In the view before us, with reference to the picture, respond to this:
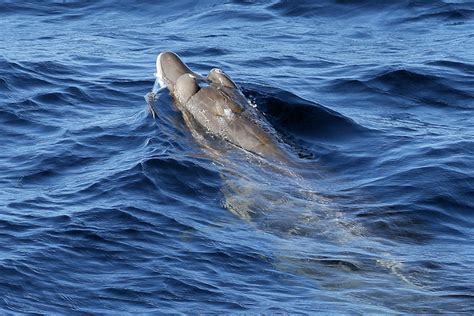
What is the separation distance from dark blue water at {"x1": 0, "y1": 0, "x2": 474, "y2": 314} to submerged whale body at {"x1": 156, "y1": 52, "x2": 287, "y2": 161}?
23 centimetres

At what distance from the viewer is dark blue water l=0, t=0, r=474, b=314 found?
10.4 metres

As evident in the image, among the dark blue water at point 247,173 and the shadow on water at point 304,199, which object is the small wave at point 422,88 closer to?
the dark blue water at point 247,173

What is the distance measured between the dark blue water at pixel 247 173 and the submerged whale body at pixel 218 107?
23 cm

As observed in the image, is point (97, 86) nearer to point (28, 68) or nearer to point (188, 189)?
point (28, 68)

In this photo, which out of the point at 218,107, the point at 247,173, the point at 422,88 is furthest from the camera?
the point at 422,88

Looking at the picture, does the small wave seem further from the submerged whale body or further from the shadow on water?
the submerged whale body

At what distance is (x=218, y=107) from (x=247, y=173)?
5.34ft

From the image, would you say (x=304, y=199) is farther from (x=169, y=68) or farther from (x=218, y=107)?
(x=169, y=68)

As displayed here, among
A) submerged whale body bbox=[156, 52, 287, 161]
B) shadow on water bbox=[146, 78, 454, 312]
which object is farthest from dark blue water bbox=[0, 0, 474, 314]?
submerged whale body bbox=[156, 52, 287, 161]

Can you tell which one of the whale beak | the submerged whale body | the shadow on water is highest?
the whale beak

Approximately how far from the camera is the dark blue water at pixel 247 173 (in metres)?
10.4

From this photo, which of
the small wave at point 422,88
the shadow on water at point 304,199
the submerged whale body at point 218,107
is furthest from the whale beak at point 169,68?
the small wave at point 422,88

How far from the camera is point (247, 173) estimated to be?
1330 centimetres

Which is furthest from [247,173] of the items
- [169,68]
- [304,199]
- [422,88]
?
[422,88]
